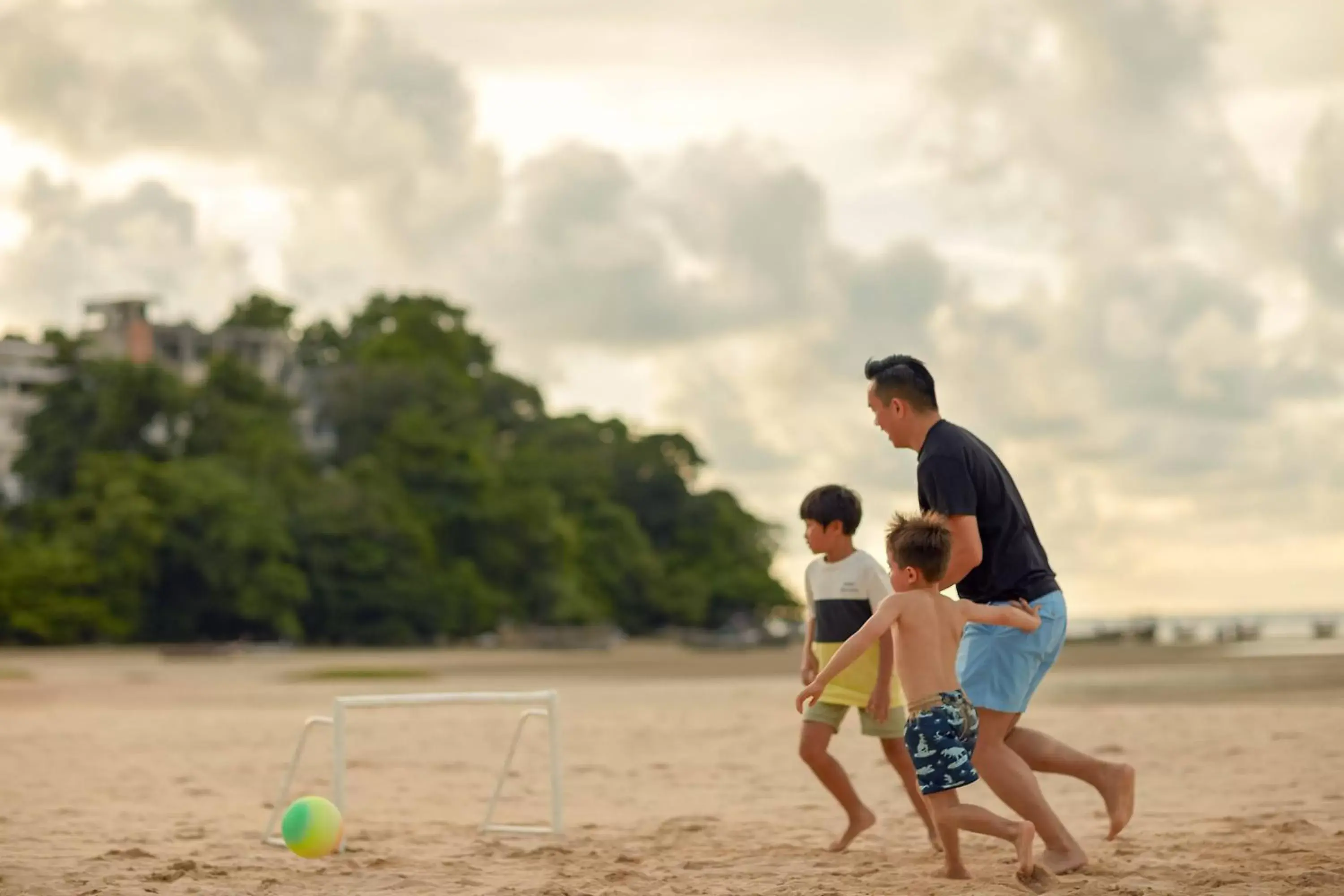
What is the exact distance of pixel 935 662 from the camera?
6.38 metres

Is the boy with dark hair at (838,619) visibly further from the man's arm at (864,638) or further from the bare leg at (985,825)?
the man's arm at (864,638)

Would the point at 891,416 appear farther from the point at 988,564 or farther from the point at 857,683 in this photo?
the point at 857,683

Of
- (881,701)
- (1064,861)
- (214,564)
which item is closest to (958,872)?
(1064,861)

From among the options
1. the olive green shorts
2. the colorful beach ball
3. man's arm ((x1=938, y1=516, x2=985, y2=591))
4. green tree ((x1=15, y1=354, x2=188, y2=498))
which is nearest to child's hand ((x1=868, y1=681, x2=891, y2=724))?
the olive green shorts

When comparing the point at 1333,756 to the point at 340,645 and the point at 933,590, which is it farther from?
the point at 340,645

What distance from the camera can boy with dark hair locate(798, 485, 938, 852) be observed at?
25.0 ft

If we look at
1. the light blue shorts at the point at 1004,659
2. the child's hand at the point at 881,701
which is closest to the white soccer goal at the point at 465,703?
the child's hand at the point at 881,701

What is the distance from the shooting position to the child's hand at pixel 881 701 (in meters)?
7.31

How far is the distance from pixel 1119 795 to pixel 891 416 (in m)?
1.74

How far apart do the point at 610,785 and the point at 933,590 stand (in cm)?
661

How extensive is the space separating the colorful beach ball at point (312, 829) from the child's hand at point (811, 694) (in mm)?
2705

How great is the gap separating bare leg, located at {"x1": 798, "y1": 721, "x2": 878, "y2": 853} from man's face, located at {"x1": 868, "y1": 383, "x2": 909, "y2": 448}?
1600 millimetres

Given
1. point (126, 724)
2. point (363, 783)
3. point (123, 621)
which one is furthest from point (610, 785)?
point (123, 621)

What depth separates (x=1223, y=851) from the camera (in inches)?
299
